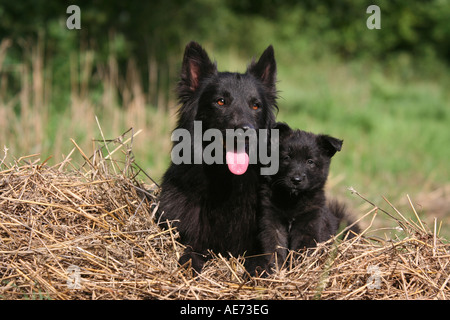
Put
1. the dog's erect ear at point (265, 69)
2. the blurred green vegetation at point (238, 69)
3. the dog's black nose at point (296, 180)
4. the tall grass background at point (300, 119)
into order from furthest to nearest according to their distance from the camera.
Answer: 1. the blurred green vegetation at point (238, 69)
2. the tall grass background at point (300, 119)
3. the dog's erect ear at point (265, 69)
4. the dog's black nose at point (296, 180)

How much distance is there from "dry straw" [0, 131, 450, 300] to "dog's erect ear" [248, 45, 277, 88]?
1634mm

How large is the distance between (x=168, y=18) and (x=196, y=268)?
1148 centimetres

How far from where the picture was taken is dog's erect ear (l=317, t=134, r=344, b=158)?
4285mm

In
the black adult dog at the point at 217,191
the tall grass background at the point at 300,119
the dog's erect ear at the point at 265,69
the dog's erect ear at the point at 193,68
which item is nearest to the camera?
the black adult dog at the point at 217,191

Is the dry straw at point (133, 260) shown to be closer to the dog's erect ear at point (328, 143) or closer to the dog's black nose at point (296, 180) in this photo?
the dog's black nose at point (296, 180)

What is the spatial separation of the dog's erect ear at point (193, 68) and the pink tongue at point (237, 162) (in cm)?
81

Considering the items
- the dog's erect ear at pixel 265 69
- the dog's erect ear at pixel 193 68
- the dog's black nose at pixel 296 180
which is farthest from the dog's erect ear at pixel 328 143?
the dog's erect ear at pixel 193 68

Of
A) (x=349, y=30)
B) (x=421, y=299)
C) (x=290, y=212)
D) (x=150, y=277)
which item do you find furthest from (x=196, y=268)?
(x=349, y=30)

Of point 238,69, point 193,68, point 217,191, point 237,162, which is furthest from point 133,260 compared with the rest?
point 238,69

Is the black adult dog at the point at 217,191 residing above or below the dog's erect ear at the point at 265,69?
below

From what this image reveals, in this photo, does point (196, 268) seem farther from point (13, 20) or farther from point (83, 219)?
point (13, 20)

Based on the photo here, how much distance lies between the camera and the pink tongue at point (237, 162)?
424 centimetres

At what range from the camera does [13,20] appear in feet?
39.4

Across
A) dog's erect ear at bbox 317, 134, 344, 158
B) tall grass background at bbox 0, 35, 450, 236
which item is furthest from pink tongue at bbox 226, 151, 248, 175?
tall grass background at bbox 0, 35, 450, 236
